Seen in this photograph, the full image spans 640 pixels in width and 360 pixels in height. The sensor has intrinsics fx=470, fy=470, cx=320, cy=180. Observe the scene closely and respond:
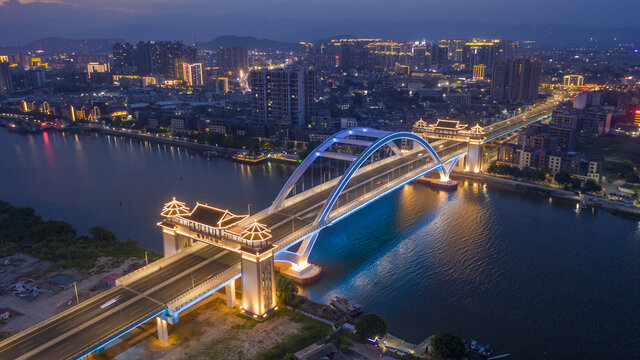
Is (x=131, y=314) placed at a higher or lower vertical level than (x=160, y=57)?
lower

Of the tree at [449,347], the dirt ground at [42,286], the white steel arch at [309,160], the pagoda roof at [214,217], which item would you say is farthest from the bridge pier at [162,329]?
the tree at [449,347]

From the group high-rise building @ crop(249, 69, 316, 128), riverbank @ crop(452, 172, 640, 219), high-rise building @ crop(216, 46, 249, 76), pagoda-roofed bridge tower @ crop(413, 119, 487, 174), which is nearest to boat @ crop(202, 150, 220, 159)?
high-rise building @ crop(249, 69, 316, 128)

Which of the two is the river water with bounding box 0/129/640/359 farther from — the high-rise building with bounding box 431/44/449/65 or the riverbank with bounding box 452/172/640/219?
the high-rise building with bounding box 431/44/449/65

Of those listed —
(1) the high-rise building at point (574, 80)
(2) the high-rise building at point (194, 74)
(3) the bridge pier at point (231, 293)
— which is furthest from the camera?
(2) the high-rise building at point (194, 74)

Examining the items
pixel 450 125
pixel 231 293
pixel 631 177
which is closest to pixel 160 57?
pixel 450 125

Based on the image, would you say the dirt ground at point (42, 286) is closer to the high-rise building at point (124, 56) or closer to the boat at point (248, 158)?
the boat at point (248, 158)

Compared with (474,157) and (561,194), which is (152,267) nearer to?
(561,194)
